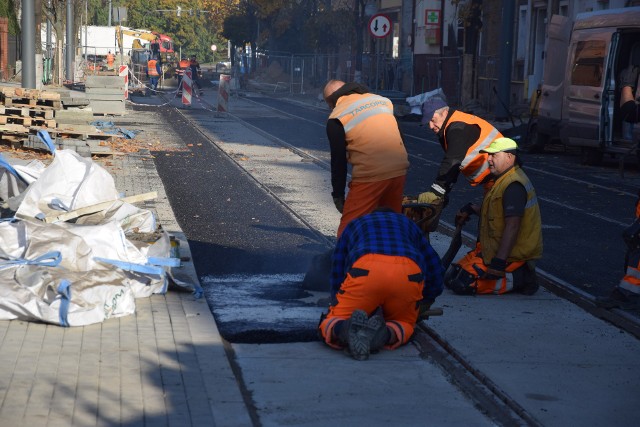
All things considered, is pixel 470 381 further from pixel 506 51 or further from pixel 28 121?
pixel 506 51

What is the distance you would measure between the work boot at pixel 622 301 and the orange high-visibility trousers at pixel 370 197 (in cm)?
160

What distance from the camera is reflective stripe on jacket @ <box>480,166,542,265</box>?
770 cm

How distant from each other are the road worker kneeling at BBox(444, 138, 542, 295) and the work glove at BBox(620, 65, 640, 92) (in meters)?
11.0

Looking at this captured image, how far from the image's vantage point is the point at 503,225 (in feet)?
25.3

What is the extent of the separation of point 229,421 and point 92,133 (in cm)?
1338

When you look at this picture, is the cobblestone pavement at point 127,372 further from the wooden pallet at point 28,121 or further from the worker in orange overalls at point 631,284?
the wooden pallet at point 28,121

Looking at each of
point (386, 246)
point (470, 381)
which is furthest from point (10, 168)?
point (470, 381)

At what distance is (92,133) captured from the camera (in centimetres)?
1755

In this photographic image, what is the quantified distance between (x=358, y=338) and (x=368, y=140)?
6.37 feet

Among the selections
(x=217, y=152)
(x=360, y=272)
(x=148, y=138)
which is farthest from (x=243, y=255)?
(x=148, y=138)

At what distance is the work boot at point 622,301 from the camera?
7.25 meters

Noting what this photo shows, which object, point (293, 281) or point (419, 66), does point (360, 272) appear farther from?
point (419, 66)

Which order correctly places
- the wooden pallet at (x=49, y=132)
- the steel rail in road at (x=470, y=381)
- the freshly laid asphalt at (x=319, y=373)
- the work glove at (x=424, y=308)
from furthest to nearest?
1. the wooden pallet at (x=49, y=132)
2. the work glove at (x=424, y=308)
3. the steel rail in road at (x=470, y=381)
4. the freshly laid asphalt at (x=319, y=373)

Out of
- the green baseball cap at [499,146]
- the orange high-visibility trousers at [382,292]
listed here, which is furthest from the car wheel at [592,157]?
the orange high-visibility trousers at [382,292]
